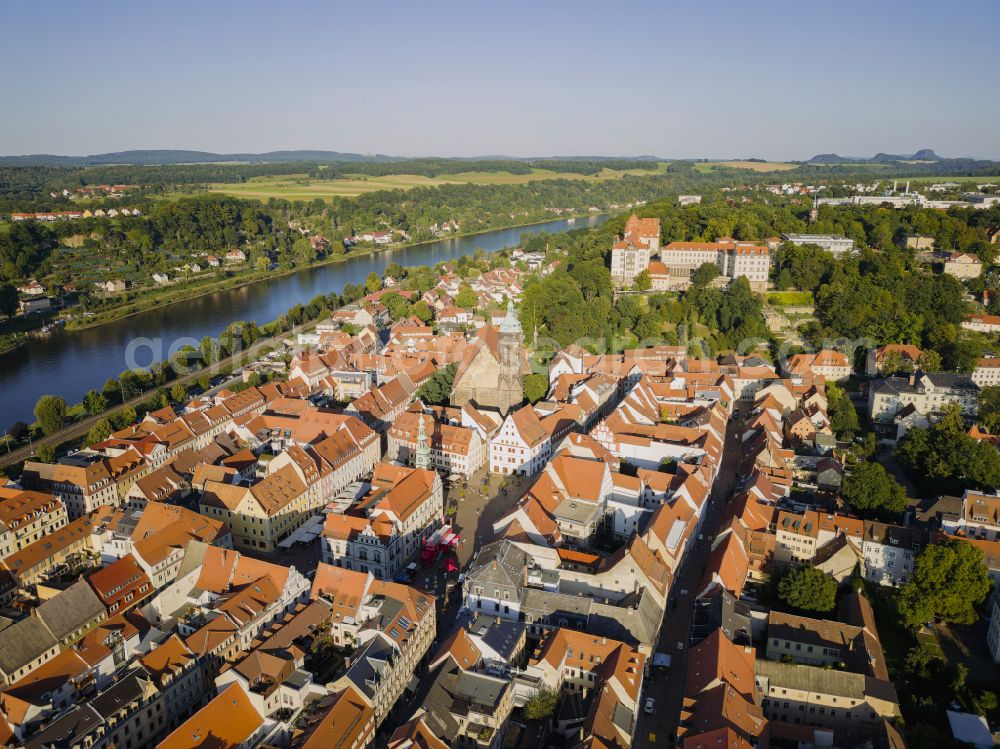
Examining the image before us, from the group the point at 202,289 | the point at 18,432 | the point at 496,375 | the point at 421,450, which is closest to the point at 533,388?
the point at 496,375

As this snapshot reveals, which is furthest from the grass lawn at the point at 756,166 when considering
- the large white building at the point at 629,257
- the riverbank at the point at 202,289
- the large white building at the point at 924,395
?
the large white building at the point at 924,395

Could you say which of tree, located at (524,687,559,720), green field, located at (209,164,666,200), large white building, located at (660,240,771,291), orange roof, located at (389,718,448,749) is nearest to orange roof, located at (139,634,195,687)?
orange roof, located at (389,718,448,749)

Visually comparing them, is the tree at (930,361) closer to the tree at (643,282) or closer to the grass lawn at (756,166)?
the tree at (643,282)

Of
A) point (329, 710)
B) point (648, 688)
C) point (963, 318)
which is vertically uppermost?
point (963, 318)

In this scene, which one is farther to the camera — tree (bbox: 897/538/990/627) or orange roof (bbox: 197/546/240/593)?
orange roof (bbox: 197/546/240/593)

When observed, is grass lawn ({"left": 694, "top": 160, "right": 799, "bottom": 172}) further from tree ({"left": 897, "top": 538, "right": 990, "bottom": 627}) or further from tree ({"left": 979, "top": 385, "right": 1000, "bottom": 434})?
tree ({"left": 897, "top": 538, "right": 990, "bottom": 627})

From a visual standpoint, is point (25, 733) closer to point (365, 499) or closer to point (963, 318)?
point (365, 499)

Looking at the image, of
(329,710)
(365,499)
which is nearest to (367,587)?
(329,710)
